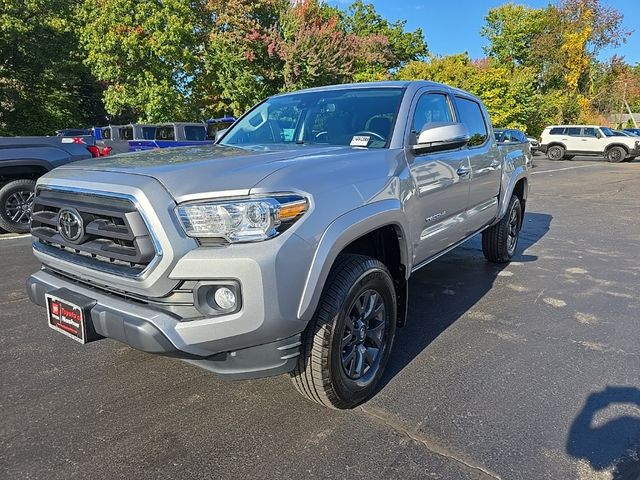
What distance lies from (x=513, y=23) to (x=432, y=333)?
52389 millimetres

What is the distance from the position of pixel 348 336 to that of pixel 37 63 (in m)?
22.7

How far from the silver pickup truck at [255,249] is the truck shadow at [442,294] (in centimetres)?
40

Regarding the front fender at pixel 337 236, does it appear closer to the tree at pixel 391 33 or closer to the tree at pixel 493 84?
the tree at pixel 493 84

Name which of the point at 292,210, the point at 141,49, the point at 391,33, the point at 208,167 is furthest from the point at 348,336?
the point at 391,33

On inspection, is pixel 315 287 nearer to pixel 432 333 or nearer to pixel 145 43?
pixel 432 333

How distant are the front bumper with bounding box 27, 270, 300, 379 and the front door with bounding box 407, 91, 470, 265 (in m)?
1.38

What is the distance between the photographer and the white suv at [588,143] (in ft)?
84.2

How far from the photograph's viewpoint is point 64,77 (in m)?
20.8

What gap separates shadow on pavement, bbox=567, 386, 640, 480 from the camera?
7.47 ft

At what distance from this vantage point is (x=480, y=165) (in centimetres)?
445

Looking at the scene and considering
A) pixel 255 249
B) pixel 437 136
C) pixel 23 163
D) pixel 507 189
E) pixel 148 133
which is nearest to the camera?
pixel 255 249

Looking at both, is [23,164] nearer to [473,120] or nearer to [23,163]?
[23,163]

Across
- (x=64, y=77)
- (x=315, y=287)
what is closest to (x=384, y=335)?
(x=315, y=287)

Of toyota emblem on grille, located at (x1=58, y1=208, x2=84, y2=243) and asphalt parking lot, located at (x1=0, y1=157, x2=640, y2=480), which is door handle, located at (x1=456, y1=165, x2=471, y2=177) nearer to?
asphalt parking lot, located at (x1=0, y1=157, x2=640, y2=480)
